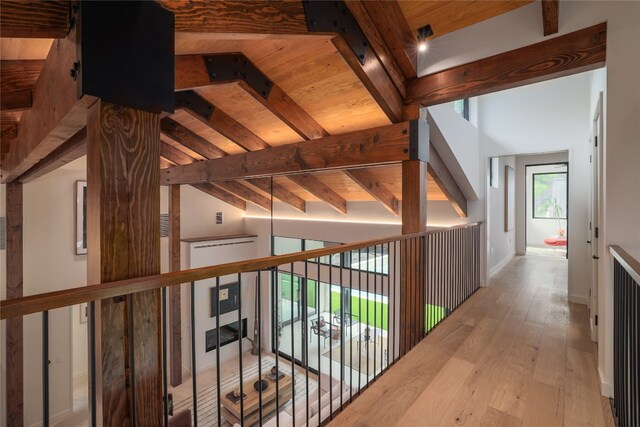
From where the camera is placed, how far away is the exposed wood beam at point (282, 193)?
566 centimetres

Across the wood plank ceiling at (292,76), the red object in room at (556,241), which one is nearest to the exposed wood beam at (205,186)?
the wood plank ceiling at (292,76)

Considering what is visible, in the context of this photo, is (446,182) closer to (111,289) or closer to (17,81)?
(111,289)

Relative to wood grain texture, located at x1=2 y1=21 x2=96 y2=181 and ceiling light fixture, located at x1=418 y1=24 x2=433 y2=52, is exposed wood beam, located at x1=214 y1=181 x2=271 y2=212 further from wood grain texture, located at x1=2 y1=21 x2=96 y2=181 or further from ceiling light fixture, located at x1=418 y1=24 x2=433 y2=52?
ceiling light fixture, located at x1=418 y1=24 x2=433 y2=52

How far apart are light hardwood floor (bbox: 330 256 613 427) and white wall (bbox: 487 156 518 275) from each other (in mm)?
2008

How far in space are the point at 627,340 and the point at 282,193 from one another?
5094mm

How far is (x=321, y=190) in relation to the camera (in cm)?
506

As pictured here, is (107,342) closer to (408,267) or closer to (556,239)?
(408,267)

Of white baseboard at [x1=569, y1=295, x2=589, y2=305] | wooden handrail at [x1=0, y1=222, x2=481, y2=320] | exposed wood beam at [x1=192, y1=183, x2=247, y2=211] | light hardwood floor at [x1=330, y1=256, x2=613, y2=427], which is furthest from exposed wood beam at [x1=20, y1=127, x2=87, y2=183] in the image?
white baseboard at [x1=569, y1=295, x2=589, y2=305]

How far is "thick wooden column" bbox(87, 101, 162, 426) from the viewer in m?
1.05

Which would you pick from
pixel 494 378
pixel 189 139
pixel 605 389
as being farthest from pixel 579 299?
pixel 189 139

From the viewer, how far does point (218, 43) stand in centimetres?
229

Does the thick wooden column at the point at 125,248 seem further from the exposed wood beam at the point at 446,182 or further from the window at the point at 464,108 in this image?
the window at the point at 464,108

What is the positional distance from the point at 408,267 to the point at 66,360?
17.8ft

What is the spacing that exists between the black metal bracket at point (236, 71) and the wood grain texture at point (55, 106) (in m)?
1.12
